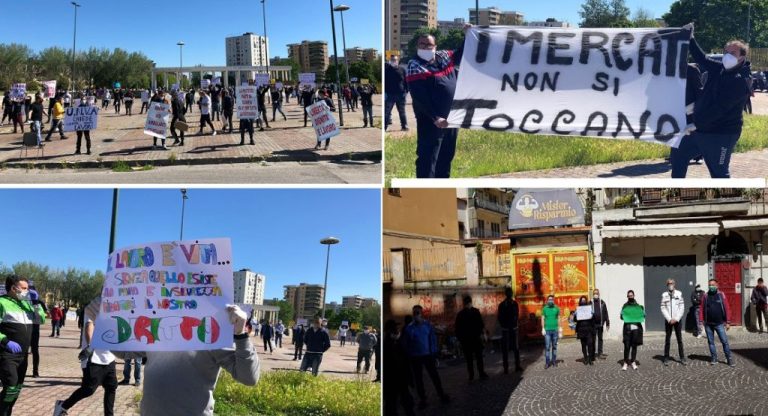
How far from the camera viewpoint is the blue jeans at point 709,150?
293 inches

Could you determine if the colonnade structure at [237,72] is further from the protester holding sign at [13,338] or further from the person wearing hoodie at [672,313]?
the person wearing hoodie at [672,313]

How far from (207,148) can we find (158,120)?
1.21 meters

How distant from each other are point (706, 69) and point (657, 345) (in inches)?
101

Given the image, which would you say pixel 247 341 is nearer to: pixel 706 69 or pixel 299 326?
pixel 706 69

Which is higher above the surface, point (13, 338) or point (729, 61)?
point (729, 61)

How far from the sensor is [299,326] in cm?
1195

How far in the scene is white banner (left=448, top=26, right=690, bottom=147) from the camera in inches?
288

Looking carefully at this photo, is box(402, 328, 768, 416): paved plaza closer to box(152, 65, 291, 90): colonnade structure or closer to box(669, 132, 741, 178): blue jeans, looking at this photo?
box(669, 132, 741, 178): blue jeans

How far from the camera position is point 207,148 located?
52.4ft

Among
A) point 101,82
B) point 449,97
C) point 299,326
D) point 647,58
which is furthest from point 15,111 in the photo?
point 647,58

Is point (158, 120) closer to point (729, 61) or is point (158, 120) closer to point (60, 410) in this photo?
point (60, 410)

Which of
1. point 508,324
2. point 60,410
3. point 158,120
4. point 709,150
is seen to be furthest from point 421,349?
point 158,120

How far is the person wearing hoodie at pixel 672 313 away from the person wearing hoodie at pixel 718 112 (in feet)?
3.88

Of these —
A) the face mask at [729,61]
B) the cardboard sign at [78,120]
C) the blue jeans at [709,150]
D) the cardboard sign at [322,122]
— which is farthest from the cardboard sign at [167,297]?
the cardboard sign at [78,120]
